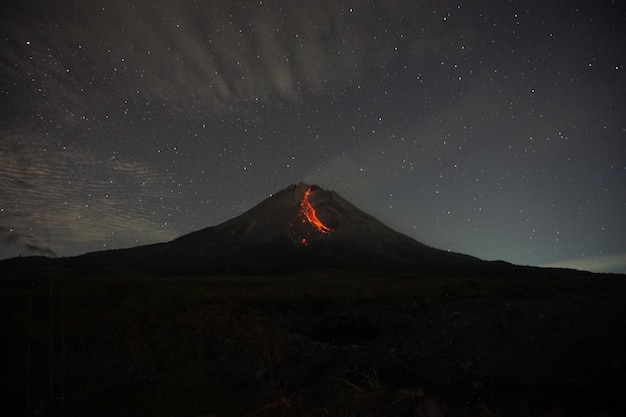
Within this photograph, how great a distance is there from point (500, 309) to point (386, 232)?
410 feet

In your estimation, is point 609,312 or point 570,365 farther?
point 609,312

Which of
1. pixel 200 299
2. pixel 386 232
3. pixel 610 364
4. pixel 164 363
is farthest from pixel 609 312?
pixel 386 232

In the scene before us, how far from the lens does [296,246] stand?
370 feet

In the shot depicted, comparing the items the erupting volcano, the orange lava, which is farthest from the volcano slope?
the orange lava

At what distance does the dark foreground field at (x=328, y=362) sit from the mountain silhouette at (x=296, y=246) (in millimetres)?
66239

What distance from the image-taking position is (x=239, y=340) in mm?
9125

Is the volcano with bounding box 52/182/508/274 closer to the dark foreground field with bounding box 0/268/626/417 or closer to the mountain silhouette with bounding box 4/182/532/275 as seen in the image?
the mountain silhouette with bounding box 4/182/532/275

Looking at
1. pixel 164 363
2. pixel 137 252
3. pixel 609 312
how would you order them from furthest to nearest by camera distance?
pixel 137 252 < pixel 164 363 < pixel 609 312

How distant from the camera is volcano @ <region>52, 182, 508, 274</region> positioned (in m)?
86.8

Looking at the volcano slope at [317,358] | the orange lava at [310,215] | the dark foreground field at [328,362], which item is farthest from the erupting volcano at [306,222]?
the dark foreground field at [328,362]

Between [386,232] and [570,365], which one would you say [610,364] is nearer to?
[570,365]

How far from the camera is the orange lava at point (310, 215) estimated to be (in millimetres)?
131075

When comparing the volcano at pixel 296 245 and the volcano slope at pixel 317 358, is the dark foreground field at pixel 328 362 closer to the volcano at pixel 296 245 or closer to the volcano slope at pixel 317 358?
the volcano slope at pixel 317 358

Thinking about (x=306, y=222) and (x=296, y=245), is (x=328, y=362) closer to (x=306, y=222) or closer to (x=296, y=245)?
(x=296, y=245)
